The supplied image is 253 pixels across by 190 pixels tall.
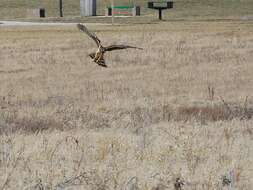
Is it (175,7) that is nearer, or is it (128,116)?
(128,116)

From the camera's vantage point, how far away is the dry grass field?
22.1ft

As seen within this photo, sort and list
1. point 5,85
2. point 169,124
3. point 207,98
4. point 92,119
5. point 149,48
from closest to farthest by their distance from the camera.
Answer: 1. point 169,124
2. point 92,119
3. point 207,98
4. point 5,85
5. point 149,48

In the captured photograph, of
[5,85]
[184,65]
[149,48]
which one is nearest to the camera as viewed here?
[5,85]

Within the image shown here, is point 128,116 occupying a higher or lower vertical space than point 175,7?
higher

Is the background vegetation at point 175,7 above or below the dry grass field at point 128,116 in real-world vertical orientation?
below

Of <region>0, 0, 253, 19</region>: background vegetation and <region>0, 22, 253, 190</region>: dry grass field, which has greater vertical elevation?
<region>0, 22, 253, 190</region>: dry grass field

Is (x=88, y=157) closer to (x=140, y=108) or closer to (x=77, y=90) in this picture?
(x=140, y=108)

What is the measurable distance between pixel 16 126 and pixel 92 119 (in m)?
1.57

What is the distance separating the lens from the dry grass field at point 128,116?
266 inches

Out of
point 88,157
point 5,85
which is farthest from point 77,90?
point 88,157

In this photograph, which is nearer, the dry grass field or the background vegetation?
the dry grass field

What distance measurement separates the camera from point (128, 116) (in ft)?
40.2

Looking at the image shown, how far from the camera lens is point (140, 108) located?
14086 mm

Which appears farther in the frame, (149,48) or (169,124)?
(149,48)
